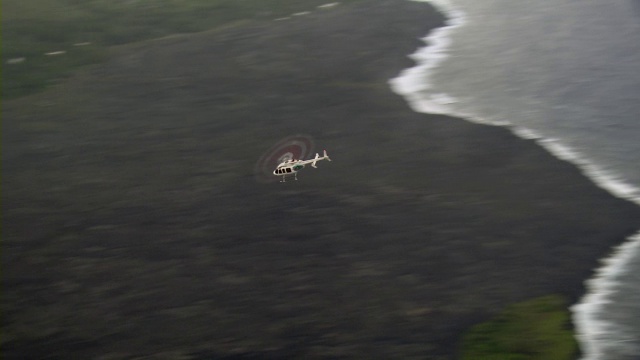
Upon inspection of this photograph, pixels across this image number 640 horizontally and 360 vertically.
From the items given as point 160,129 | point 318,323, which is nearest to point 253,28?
point 160,129

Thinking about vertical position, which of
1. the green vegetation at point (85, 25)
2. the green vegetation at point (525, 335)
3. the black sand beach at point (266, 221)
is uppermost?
the green vegetation at point (85, 25)

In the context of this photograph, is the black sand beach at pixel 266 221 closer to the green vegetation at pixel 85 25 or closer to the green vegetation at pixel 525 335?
the green vegetation at pixel 525 335

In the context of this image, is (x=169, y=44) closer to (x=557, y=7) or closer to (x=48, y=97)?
(x=48, y=97)

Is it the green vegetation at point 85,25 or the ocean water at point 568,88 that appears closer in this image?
the ocean water at point 568,88

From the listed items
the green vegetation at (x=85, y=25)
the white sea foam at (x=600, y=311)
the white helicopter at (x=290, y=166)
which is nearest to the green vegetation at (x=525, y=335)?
the white sea foam at (x=600, y=311)

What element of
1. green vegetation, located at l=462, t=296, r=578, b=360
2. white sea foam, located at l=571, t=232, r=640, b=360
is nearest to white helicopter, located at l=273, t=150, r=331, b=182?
green vegetation, located at l=462, t=296, r=578, b=360

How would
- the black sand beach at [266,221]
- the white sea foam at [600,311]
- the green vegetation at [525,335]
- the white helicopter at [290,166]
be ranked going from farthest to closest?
1. the white helicopter at [290,166]
2. the black sand beach at [266,221]
3. the white sea foam at [600,311]
4. the green vegetation at [525,335]

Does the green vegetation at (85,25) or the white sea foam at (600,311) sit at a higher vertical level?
the green vegetation at (85,25)

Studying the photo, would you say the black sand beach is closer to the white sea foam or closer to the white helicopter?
the white sea foam
